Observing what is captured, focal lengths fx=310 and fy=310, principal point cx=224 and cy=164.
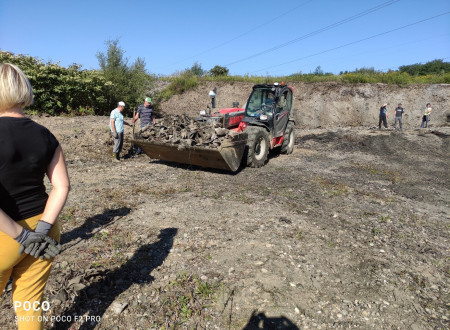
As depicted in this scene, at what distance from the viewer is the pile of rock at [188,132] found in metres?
7.25

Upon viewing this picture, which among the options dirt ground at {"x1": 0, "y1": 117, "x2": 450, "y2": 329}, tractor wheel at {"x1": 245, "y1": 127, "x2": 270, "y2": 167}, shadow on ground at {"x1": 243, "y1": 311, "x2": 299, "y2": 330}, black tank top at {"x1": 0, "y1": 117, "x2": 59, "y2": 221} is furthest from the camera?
tractor wheel at {"x1": 245, "y1": 127, "x2": 270, "y2": 167}

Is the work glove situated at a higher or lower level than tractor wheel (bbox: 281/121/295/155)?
higher

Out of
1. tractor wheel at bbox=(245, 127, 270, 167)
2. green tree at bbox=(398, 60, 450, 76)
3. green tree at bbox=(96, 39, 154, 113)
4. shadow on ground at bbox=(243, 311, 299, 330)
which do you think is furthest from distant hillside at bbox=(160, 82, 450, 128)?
shadow on ground at bbox=(243, 311, 299, 330)

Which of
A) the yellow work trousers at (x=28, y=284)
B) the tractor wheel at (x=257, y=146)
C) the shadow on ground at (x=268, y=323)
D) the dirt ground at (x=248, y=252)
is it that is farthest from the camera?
the tractor wheel at (x=257, y=146)

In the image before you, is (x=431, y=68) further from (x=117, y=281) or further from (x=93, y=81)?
(x=117, y=281)

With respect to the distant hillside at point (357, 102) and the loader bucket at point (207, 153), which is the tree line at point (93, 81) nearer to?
the distant hillside at point (357, 102)

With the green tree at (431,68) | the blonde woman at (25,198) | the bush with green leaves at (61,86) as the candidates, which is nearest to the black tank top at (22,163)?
the blonde woman at (25,198)

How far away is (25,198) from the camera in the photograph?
1780mm

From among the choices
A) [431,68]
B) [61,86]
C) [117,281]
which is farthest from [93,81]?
[431,68]

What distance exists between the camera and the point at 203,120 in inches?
330

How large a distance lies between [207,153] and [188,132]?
81 centimetres

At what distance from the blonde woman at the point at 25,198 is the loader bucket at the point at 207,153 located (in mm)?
5103

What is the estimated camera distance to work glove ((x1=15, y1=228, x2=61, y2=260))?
1687mm

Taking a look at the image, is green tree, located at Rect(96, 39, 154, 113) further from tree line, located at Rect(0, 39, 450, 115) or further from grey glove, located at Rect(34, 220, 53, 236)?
grey glove, located at Rect(34, 220, 53, 236)
